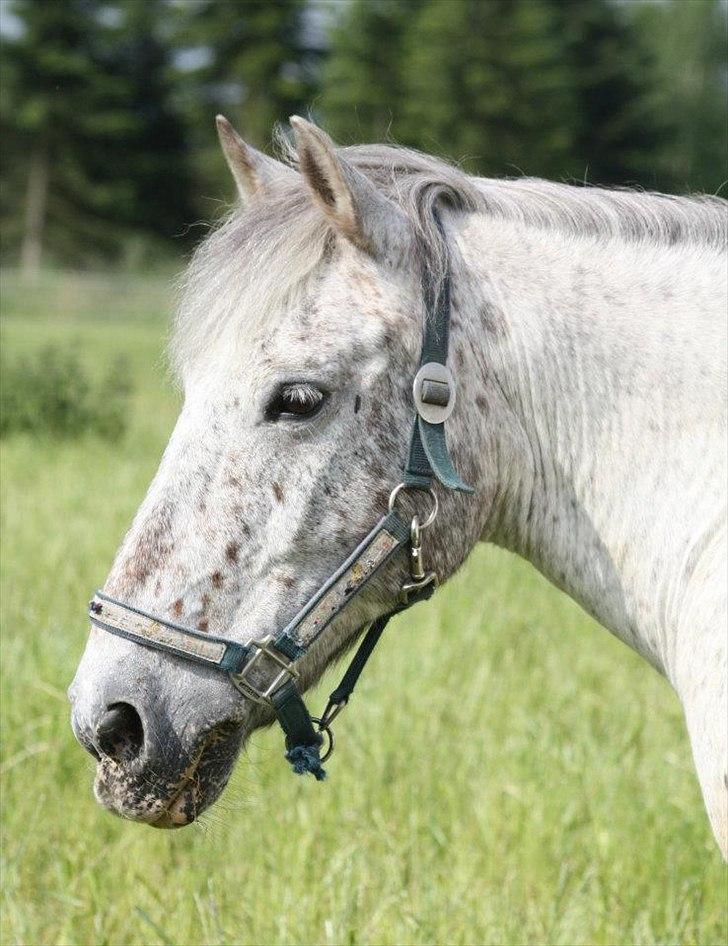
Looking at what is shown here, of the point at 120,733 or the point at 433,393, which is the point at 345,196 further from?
the point at 120,733

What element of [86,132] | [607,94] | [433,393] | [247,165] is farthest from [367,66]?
[433,393]

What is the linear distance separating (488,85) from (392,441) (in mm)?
→ 34345

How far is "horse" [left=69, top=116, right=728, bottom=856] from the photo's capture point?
204 centimetres

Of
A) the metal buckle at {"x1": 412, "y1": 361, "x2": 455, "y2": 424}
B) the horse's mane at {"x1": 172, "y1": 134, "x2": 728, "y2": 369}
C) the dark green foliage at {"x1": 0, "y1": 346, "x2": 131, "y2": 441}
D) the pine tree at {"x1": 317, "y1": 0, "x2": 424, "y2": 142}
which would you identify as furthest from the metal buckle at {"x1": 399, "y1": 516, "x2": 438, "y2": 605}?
the pine tree at {"x1": 317, "y1": 0, "x2": 424, "y2": 142}

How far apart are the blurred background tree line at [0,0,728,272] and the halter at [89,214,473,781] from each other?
106 feet

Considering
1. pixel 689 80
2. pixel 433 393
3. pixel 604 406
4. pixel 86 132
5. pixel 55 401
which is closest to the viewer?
pixel 433 393

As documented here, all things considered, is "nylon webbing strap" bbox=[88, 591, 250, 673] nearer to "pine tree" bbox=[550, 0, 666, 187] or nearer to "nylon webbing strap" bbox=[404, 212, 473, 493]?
"nylon webbing strap" bbox=[404, 212, 473, 493]

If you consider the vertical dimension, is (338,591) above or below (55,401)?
above

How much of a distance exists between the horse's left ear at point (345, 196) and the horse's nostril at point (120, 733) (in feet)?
3.32

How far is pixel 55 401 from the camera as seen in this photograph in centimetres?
1023

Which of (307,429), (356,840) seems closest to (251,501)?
(307,429)

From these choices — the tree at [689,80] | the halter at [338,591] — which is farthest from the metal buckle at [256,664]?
the tree at [689,80]

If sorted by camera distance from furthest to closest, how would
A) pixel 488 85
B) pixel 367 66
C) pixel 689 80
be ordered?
pixel 689 80
pixel 367 66
pixel 488 85

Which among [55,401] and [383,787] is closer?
[383,787]
